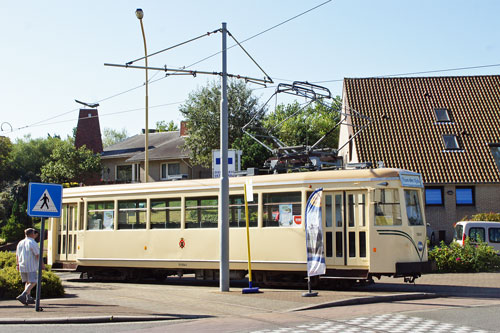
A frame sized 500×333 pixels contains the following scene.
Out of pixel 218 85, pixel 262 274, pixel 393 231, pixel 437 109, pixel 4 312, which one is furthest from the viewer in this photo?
pixel 218 85

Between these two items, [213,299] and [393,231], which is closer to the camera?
[213,299]

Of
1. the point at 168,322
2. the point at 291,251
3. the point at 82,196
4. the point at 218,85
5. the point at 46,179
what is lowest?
the point at 168,322

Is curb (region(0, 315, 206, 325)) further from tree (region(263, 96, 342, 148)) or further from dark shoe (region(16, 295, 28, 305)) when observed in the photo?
tree (region(263, 96, 342, 148))

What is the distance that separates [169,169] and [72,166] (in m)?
7.27

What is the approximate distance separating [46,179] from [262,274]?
37615 mm

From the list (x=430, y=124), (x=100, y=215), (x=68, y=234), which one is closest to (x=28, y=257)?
(x=100, y=215)

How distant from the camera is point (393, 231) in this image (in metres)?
16.4

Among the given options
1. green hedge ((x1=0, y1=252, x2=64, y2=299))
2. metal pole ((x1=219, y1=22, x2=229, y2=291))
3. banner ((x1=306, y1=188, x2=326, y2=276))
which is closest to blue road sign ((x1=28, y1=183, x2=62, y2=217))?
green hedge ((x1=0, y1=252, x2=64, y2=299))

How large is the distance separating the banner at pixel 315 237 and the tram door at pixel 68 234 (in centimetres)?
928

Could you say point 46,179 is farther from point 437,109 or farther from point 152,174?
point 437,109

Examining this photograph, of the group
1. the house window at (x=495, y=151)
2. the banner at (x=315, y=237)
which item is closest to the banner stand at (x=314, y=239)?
the banner at (x=315, y=237)

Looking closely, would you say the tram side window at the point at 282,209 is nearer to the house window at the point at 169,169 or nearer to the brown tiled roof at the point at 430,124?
the brown tiled roof at the point at 430,124

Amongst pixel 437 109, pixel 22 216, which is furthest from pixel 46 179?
pixel 437 109

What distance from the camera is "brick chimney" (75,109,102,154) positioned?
55688mm
